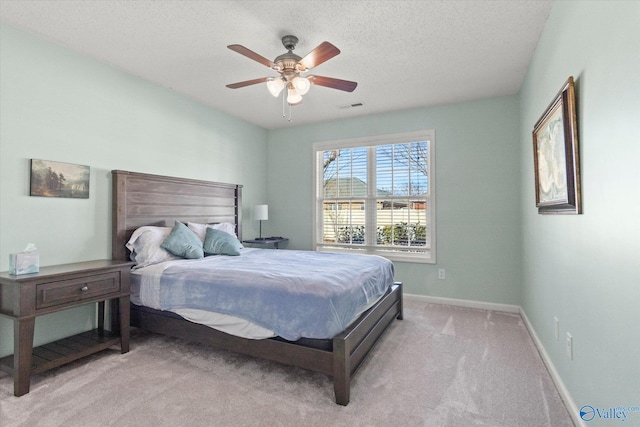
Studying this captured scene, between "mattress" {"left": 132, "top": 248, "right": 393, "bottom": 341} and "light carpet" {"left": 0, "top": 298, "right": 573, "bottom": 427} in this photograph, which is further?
"mattress" {"left": 132, "top": 248, "right": 393, "bottom": 341}

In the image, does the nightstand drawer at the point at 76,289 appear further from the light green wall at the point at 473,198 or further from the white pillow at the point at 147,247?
the light green wall at the point at 473,198

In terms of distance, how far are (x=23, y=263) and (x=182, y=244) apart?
1228 millimetres

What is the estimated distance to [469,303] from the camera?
159 inches

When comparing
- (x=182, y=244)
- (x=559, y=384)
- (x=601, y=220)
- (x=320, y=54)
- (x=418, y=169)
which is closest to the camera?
(x=601, y=220)

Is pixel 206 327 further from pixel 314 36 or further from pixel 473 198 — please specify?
pixel 473 198

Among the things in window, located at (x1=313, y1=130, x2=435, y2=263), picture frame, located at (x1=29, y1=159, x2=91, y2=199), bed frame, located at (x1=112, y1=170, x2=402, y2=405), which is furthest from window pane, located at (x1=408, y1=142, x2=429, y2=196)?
picture frame, located at (x1=29, y1=159, x2=91, y2=199)

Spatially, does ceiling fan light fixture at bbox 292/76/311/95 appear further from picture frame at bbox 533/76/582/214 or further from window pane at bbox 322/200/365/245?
window pane at bbox 322/200/365/245

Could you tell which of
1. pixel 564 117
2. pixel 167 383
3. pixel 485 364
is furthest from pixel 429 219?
pixel 167 383

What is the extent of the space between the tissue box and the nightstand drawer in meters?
0.18

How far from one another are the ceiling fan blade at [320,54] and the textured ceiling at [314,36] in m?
0.29

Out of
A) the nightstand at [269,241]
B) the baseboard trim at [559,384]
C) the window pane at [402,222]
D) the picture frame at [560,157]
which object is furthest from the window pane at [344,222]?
the picture frame at [560,157]

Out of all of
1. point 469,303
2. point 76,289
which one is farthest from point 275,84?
point 469,303

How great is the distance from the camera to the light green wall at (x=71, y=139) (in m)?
2.47

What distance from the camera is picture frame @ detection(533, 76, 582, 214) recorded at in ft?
5.74
